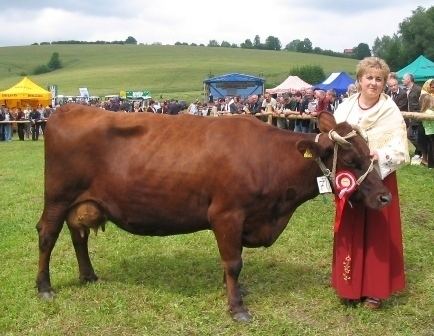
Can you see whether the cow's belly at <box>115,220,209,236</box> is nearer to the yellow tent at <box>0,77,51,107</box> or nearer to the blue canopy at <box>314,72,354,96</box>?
the blue canopy at <box>314,72,354,96</box>

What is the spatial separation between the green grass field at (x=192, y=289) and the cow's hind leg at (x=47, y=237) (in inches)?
5.0

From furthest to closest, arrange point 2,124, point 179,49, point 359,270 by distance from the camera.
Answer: point 179,49 < point 2,124 < point 359,270

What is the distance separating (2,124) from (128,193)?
2428 cm

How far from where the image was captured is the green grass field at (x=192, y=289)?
4.64m

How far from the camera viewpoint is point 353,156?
4.56m

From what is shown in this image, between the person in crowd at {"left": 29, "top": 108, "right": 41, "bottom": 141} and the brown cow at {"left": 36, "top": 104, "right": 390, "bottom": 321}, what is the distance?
23.0 metres

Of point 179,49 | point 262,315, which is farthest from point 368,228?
point 179,49

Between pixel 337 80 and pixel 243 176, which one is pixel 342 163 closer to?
pixel 243 176

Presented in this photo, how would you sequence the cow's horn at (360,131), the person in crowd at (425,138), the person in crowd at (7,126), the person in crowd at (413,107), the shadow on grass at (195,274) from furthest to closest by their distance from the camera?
1. the person in crowd at (7,126)
2. the person in crowd at (413,107)
3. the person in crowd at (425,138)
4. the shadow on grass at (195,274)
5. the cow's horn at (360,131)

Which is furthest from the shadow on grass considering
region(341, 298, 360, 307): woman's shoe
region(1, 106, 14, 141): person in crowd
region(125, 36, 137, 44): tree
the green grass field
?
region(125, 36, 137, 44): tree

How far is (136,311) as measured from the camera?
494 cm

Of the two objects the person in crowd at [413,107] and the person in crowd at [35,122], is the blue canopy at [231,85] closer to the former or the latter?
the person in crowd at [35,122]

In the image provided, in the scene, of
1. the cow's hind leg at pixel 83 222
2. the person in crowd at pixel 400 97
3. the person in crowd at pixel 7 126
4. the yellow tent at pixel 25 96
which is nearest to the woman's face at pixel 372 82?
the cow's hind leg at pixel 83 222

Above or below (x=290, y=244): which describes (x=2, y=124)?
below
